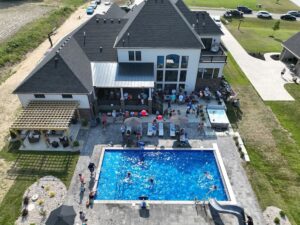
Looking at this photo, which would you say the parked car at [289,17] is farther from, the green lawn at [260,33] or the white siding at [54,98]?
the white siding at [54,98]

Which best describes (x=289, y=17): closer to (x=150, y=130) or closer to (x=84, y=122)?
(x=150, y=130)

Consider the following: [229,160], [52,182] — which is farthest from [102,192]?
[229,160]

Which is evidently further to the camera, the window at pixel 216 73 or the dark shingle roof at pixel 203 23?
the dark shingle roof at pixel 203 23

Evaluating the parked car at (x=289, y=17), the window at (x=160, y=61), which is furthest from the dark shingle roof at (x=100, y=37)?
the parked car at (x=289, y=17)

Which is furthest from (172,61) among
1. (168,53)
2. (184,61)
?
(184,61)

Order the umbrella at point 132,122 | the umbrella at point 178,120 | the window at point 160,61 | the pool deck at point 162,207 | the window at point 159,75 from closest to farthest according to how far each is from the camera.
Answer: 1. the pool deck at point 162,207
2. the umbrella at point 132,122
3. the umbrella at point 178,120
4. the window at point 160,61
5. the window at point 159,75

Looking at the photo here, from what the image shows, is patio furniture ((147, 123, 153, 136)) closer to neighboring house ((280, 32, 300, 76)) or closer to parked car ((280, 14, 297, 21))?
neighboring house ((280, 32, 300, 76))

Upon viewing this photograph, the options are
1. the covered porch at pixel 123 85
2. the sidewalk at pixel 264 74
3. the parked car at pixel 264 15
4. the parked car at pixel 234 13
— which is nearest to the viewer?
the covered porch at pixel 123 85

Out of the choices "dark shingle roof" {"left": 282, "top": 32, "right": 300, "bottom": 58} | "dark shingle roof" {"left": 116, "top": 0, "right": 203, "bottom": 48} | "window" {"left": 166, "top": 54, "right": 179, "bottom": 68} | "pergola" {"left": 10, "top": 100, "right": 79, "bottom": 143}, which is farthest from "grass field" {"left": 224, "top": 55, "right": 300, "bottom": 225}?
"pergola" {"left": 10, "top": 100, "right": 79, "bottom": 143}

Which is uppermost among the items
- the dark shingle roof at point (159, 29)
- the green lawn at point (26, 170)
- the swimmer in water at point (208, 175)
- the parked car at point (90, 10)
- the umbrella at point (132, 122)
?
the dark shingle roof at point (159, 29)
